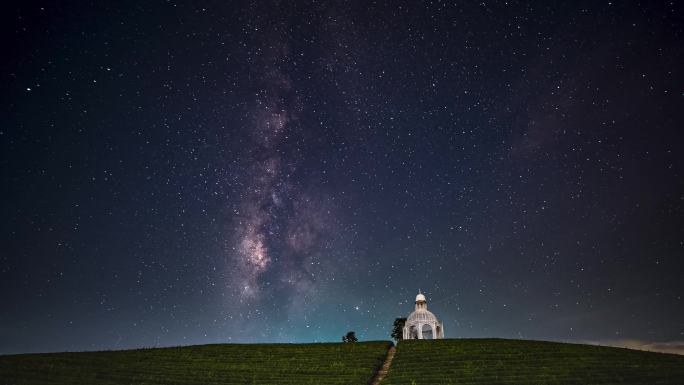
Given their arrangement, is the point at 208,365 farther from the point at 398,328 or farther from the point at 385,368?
the point at 398,328

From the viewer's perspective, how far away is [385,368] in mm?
36500

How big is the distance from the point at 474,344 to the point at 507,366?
9042 millimetres

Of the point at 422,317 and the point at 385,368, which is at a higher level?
the point at 422,317

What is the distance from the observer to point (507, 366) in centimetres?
3284

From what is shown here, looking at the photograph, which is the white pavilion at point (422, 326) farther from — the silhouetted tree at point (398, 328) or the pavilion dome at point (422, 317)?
the silhouetted tree at point (398, 328)

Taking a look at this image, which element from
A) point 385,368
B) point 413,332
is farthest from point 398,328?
point 385,368

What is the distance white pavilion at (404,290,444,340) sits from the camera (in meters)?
60.3

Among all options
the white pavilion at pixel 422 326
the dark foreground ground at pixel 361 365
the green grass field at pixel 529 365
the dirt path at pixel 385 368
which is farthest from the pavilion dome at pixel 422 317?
the green grass field at pixel 529 365

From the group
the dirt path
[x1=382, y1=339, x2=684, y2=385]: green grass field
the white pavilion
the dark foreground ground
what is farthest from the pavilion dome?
[x1=382, y1=339, x2=684, y2=385]: green grass field

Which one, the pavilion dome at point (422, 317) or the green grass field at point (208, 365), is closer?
the green grass field at point (208, 365)

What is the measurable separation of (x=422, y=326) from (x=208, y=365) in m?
34.6

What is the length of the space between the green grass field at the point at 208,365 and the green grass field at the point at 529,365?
162 inches

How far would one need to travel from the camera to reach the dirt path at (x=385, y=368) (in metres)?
33.0

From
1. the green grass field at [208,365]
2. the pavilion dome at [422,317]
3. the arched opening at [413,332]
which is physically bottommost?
the green grass field at [208,365]
